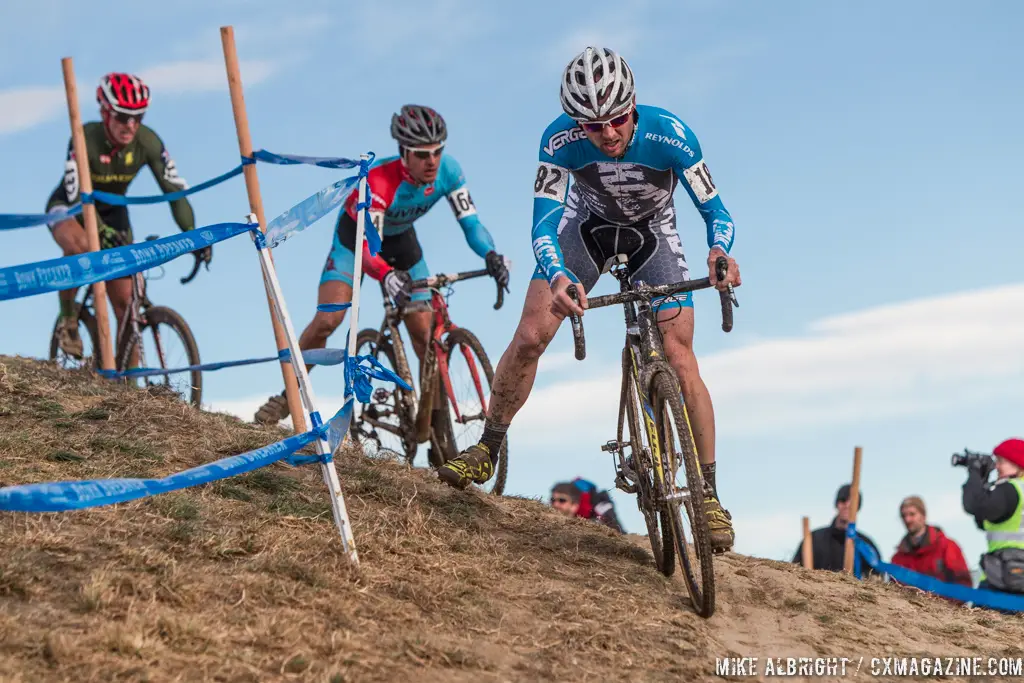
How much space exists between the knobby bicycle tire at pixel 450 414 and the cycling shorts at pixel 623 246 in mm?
1424

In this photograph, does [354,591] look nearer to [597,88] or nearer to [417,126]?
[597,88]

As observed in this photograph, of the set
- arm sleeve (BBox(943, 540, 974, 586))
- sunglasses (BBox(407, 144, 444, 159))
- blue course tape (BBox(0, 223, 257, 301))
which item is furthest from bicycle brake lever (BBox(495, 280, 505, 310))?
arm sleeve (BBox(943, 540, 974, 586))

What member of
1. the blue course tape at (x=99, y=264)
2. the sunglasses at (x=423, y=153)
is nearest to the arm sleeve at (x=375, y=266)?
the sunglasses at (x=423, y=153)

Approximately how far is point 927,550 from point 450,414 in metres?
5.21

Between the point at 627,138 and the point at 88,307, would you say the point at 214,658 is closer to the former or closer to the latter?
the point at 627,138

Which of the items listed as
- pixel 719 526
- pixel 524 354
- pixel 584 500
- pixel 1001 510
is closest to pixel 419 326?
pixel 584 500

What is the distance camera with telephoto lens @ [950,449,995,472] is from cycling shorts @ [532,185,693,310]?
4.29m

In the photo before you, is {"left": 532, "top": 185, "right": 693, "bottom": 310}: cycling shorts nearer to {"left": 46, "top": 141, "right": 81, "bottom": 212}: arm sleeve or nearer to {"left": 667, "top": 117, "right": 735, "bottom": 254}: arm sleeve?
{"left": 667, "top": 117, "right": 735, "bottom": 254}: arm sleeve

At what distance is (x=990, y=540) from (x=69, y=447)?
7.70 meters

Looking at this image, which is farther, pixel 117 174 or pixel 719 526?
pixel 117 174

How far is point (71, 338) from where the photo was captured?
44.4 feet

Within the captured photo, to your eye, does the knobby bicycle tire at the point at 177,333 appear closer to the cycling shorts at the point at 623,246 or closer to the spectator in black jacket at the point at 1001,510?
the cycling shorts at the point at 623,246

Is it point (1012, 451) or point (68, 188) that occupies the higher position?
point (68, 188)

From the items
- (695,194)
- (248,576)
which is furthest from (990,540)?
(248,576)
